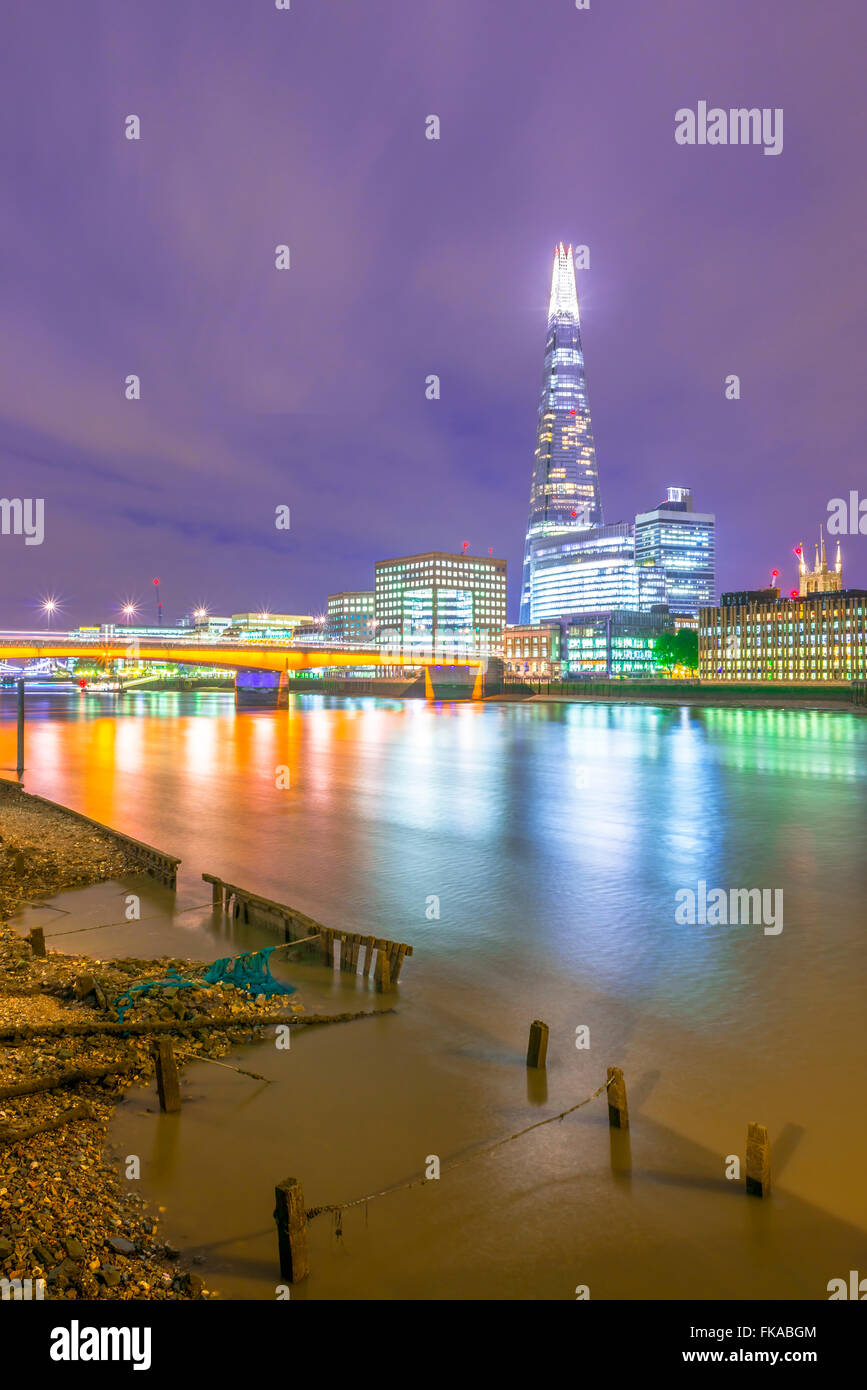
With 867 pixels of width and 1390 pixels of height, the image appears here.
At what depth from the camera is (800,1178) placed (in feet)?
25.3

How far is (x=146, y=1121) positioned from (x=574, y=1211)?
447cm

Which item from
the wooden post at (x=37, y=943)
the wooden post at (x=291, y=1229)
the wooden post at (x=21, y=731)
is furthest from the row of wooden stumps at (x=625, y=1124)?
the wooden post at (x=21, y=731)

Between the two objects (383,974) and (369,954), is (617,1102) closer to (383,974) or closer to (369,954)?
(383,974)

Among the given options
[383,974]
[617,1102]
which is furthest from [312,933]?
[617,1102]

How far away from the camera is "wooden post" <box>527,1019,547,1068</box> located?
9836mm

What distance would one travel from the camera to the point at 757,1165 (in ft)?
24.2

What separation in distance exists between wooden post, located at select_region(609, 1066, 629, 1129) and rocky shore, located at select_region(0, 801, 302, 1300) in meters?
4.32

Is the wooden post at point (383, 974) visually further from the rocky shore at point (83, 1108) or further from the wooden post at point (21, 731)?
the wooden post at point (21, 731)

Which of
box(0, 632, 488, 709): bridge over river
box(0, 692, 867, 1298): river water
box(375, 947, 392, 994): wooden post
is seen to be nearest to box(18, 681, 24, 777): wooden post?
box(0, 692, 867, 1298): river water

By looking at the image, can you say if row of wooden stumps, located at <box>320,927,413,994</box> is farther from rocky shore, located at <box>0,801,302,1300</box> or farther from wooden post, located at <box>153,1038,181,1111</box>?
wooden post, located at <box>153,1038,181,1111</box>

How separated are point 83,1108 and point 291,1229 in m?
3.28
